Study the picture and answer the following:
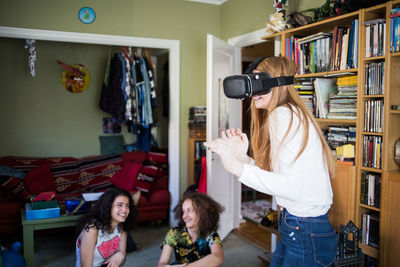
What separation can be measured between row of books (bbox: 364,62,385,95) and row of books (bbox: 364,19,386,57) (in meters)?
0.06

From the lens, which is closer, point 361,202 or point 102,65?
point 361,202

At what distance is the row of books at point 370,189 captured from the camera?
2244mm

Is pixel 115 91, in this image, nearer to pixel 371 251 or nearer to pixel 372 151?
pixel 372 151

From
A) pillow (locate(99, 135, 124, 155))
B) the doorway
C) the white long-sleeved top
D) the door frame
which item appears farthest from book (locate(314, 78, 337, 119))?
pillow (locate(99, 135, 124, 155))

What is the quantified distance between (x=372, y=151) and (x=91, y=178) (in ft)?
10.3

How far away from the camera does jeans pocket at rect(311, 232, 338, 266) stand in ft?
4.18

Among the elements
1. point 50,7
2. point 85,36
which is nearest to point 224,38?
point 85,36

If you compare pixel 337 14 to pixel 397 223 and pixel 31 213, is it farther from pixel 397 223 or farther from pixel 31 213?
pixel 31 213

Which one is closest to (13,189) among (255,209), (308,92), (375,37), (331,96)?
(255,209)

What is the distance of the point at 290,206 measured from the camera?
1288mm

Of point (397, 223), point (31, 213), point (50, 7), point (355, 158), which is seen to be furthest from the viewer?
point (50, 7)

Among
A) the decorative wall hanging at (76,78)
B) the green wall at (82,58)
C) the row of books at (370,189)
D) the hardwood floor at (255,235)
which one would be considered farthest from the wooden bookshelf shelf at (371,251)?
the decorative wall hanging at (76,78)

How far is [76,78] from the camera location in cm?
486

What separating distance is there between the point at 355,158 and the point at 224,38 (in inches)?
93.5
